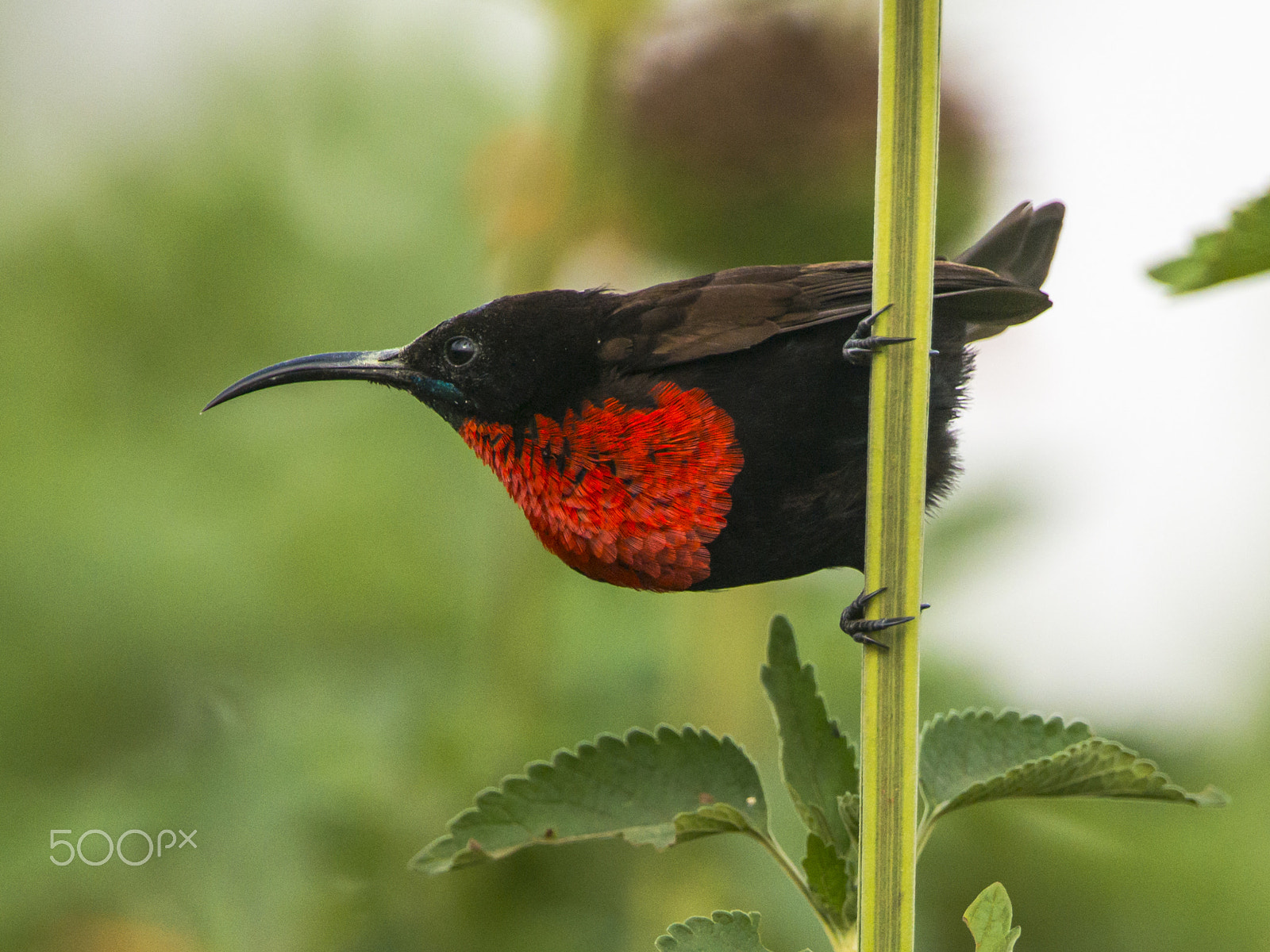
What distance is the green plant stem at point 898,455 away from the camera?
0.46 m

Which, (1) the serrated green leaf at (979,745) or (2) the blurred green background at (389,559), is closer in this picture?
(1) the serrated green leaf at (979,745)

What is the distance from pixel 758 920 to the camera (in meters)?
0.54

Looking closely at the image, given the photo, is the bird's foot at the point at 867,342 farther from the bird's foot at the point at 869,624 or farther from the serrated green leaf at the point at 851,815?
the serrated green leaf at the point at 851,815

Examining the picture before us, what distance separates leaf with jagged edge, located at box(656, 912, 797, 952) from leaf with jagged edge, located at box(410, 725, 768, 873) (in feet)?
0.14

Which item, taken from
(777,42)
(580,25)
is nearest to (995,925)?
(580,25)

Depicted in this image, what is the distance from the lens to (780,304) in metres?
0.83

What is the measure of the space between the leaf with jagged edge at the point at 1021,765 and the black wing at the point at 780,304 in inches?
10.9

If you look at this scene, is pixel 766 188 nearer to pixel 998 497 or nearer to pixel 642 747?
pixel 998 497

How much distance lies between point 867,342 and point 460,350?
41 cm

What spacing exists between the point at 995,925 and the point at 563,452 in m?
0.41

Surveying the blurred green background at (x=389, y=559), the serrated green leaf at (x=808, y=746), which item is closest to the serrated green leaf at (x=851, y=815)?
the serrated green leaf at (x=808, y=746)

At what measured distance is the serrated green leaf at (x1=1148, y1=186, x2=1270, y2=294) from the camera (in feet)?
1.39

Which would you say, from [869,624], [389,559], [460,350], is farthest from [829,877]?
[389,559]

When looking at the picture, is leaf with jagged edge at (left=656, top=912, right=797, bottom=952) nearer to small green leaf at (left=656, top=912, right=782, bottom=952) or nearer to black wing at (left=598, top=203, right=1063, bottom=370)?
small green leaf at (left=656, top=912, right=782, bottom=952)
